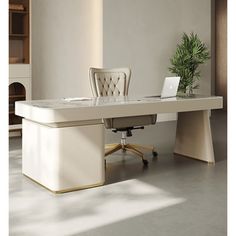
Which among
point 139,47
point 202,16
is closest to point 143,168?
point 139,47

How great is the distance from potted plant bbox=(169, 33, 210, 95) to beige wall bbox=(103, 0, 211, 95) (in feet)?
0.99


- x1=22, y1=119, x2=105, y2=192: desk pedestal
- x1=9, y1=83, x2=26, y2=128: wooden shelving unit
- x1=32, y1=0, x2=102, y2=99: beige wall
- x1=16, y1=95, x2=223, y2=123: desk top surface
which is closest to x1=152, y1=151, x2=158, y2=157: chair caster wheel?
x1=16, y1=95, x2=223, y2=123: desk top surface

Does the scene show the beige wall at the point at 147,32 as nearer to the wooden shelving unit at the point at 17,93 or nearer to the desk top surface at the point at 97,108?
the wooden shelving unit at the point at 17,93

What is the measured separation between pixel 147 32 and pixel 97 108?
4.50 metres

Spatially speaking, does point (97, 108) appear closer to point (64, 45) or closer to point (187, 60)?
point (64, 45)

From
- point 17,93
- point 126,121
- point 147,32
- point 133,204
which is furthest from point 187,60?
point 133,204

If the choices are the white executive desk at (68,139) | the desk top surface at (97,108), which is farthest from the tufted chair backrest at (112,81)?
the white executive desk at (68,139)

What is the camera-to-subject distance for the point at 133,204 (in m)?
2.97

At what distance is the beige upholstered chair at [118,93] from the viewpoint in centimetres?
431

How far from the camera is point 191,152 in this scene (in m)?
4.61

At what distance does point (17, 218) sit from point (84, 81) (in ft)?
15.3

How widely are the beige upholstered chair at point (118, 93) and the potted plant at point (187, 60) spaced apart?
255 cm

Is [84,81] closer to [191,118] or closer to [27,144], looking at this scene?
[191,118]

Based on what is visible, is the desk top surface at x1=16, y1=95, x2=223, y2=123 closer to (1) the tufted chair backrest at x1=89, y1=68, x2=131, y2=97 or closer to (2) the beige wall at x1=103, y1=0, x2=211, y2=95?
(1) the tufted chair backrest at x1=89, y1=68, x2=131, y2=97
